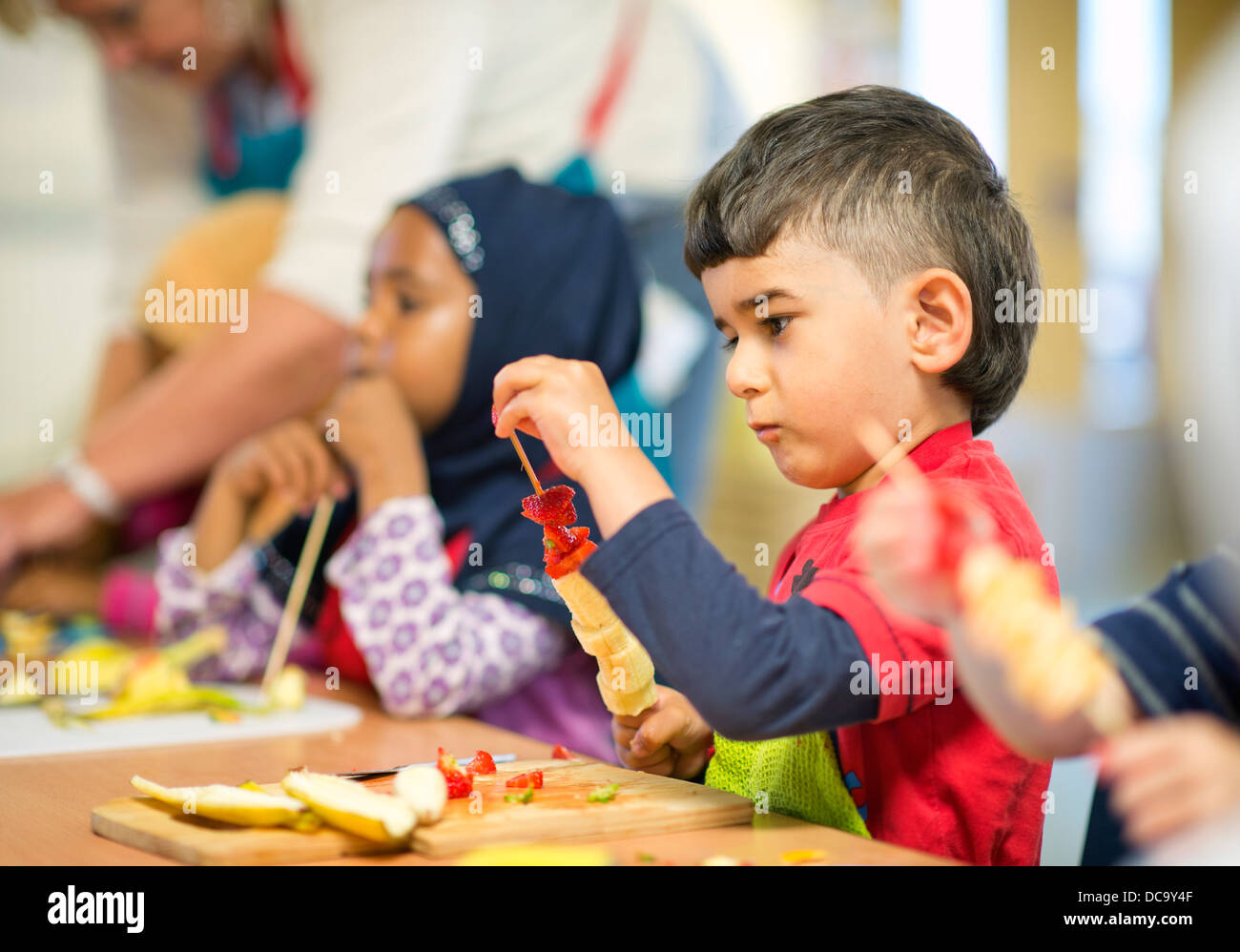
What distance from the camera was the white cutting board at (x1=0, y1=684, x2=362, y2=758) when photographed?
1101mm

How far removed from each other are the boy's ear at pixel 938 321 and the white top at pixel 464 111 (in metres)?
1.01

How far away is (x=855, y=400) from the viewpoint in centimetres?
82

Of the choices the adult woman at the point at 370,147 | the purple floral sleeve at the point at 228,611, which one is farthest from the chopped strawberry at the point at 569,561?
the adult woman at the point at 370,147

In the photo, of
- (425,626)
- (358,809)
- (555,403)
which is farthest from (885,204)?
(425,626)

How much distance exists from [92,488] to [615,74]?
103 centimetres

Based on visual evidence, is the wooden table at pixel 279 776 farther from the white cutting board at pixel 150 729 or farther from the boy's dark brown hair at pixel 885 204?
the boy's dark brown hair at pixel 885 204

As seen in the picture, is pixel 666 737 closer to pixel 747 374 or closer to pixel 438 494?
pixel 747 374

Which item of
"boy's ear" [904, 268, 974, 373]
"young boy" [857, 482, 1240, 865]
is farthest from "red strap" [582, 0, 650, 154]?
"young boy" [857, 482, 1240, 865]

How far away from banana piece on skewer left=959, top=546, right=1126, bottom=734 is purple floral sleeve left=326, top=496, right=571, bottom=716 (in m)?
0.79

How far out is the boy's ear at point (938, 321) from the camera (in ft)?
2.70

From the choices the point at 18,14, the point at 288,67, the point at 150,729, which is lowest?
the point at 150,729
